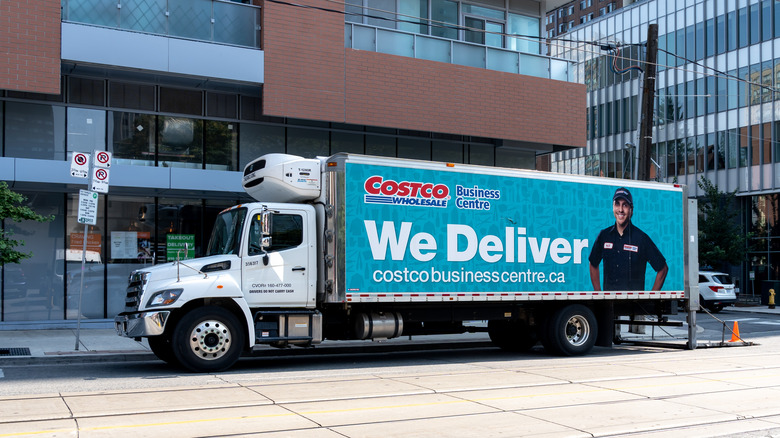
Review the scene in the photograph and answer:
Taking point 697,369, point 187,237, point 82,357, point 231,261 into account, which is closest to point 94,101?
point 187,237

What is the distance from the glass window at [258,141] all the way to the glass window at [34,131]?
4.64m

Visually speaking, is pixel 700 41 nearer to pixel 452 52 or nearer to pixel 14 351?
pixel 452 52

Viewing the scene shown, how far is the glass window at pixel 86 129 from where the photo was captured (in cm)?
1950

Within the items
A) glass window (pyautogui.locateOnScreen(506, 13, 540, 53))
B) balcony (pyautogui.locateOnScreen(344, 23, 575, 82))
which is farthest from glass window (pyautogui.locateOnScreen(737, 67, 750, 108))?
glass window (pyautogui.locateOnScreen(506, 13, 540, 53))

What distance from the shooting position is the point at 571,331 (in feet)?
49.8

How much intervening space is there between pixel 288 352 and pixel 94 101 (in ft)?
30.2

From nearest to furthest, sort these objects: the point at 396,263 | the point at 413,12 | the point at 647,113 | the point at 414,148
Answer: the point at 396,263 < the point at 647,113 < the point at 413,12 < the point at 414,148

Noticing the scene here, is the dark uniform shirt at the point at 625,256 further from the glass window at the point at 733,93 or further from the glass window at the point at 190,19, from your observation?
the glass window at the point at 733,93

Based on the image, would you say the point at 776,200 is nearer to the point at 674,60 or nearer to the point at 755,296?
the point at 755,296

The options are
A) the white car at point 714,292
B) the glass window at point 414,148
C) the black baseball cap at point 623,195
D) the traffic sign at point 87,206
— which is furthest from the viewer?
the white car at point 714,292

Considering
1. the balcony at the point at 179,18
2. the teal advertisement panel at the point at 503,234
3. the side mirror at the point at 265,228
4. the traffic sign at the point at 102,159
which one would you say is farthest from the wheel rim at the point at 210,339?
the balcony at the point at 179,18

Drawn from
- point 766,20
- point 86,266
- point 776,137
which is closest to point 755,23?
point 766,20

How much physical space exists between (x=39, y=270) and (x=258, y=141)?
21.8 feet

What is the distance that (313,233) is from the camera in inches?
504
